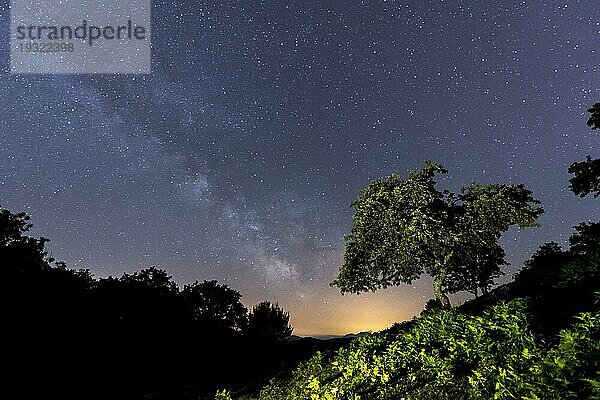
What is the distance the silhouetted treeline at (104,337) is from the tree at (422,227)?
11.3 metres

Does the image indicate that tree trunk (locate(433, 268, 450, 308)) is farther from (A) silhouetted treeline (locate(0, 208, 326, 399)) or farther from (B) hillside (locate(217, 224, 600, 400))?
(B) hillside (locate(217, 224, 600, 400))

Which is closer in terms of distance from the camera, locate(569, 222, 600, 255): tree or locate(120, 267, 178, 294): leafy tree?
locate(569, 222, 600, 255): tree

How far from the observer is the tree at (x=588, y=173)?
81.6 ft

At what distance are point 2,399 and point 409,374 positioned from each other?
886 inches

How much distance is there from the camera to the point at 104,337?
1727 inches

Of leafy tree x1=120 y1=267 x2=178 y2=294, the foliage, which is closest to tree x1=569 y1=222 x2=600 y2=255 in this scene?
the foliage

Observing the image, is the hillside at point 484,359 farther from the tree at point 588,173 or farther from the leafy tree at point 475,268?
the leafy tree at point 475,268

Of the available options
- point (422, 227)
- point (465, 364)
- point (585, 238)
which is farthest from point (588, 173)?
point (465, 364)

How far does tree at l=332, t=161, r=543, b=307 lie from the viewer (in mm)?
32656

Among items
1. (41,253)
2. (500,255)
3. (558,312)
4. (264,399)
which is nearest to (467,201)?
(500,255)

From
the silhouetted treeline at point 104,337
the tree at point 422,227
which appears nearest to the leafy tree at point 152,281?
the silhouetted treeline at point 104,337

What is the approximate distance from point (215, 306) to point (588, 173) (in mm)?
59794

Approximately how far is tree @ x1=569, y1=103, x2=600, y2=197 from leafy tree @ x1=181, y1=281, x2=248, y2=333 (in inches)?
2155

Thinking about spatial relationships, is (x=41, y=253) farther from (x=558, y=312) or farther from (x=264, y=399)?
(x=558, y=312)
